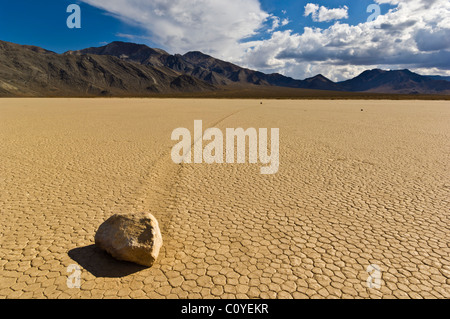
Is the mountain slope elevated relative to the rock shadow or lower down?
elevated

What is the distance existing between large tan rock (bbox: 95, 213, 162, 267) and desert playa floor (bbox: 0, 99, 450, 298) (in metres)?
0.13

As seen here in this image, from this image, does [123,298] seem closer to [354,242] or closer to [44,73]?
[354,242]

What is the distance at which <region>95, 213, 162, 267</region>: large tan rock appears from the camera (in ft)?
10.4

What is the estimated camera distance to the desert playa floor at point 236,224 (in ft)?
9.65

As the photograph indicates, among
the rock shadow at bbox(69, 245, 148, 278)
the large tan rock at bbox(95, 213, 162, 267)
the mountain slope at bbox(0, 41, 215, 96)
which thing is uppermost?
the mountain slope at bbox(0, 41, 215, 96)

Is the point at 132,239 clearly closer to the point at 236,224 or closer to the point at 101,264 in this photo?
the point at 101,264

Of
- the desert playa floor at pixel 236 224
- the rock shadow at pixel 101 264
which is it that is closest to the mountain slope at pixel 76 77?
the desert playa floor at pixel 236 224

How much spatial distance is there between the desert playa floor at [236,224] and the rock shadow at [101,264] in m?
0.02

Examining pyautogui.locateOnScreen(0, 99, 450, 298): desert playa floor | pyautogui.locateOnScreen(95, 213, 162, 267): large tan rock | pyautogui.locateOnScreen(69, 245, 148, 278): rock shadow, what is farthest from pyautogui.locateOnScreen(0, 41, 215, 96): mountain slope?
pyautogui.locateOnScreen(95, 213, 162, 267): large tan rock

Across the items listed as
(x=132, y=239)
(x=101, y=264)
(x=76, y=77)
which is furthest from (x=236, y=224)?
(x=76, y=77)

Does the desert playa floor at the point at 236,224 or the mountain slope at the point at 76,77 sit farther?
the mountain slope at the point at 76,77

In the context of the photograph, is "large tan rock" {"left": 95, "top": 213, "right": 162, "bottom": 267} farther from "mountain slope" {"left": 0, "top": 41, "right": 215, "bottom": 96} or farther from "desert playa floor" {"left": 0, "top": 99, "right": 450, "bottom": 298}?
"mountain slope" {"left": 0, "top": 41, "right": 215, "bottom": 96}

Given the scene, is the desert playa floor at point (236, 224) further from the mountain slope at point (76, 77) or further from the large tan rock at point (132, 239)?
the mountain slope at point (76, 77)
